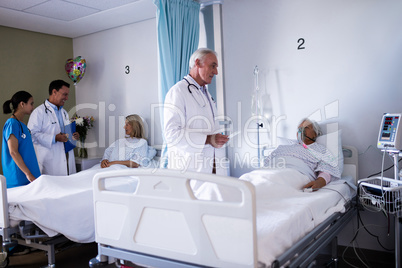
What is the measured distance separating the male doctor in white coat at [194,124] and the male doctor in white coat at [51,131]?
1.56 meters

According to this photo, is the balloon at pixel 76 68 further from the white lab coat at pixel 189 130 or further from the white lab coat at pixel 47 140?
the white lab coat at pixel 189 130

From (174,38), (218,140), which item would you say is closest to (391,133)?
(218,140)

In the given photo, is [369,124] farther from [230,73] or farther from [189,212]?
[189,212]

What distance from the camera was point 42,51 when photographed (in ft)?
14.5

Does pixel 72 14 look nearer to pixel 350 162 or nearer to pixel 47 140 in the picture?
pixel 47 140

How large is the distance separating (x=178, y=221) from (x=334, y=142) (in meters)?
1.69

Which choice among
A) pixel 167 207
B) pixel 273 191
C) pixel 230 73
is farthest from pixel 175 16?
pixel 167 207

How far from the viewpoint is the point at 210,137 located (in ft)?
7.51

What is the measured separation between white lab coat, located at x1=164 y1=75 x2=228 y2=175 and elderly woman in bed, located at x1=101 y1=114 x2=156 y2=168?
1.35 metres

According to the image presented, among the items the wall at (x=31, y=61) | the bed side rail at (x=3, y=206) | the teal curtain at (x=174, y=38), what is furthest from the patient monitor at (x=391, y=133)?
the wall at (x=31, y=61)

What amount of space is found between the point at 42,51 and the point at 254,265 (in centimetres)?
401

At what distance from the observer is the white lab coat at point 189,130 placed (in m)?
2.26

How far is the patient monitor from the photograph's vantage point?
2.29 meters

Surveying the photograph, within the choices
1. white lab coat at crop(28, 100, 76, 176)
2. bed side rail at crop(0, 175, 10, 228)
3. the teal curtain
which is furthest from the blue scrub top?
the teal curtain
